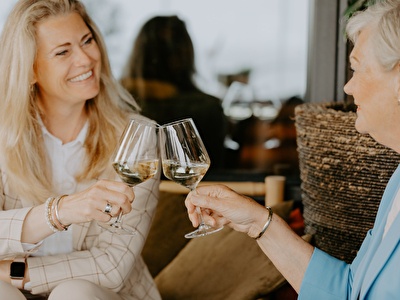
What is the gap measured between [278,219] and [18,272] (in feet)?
2.75

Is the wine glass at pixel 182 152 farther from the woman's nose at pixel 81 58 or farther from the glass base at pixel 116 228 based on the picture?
the woman's nose at pixel 81 58

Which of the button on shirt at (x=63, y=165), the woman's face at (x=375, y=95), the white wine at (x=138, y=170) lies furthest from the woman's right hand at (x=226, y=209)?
the button on shirt at (x=63, y=165)

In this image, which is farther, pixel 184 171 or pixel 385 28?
pixel 184 171

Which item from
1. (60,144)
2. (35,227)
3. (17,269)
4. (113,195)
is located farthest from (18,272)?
(113,195)

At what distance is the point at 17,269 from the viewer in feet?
7.74

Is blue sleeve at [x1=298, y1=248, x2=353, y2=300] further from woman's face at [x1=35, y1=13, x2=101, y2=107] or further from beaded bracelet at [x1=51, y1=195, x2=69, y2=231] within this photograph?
woman's face at [x1=35, y1=13, x2=101, y2=107]

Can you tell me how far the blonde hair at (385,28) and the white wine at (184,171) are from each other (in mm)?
520

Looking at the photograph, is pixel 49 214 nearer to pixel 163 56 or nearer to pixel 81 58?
pixel 81 58

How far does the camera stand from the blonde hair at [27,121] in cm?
249

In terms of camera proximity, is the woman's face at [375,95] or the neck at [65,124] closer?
the woman's face at [375,95]

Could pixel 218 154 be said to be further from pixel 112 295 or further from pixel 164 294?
pixel 112 295

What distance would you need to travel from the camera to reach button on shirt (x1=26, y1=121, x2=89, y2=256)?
2504mm

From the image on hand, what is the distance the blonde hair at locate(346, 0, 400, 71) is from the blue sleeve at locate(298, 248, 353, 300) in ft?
1.85

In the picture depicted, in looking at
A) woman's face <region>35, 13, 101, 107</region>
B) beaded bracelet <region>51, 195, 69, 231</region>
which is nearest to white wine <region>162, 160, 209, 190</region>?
beaded bracelet <region>51, 195, 69, 231</region>
